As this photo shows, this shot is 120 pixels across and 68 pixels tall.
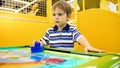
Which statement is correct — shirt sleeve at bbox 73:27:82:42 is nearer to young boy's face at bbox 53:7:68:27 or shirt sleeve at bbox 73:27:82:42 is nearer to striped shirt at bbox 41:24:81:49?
striped shirt at bbox 41:24:81:49

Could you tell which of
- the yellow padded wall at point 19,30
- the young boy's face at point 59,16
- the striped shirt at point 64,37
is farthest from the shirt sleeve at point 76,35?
the yellow padded wall at point 19,30

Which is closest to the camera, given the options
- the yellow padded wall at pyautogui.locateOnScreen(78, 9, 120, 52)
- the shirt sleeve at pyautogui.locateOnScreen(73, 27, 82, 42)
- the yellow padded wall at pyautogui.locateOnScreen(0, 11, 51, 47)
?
the shirt sleeve at pyautogui.locateOnScreen(73, 27, 82, 42)

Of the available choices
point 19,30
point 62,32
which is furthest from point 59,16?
point 19,30

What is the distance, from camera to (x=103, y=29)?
1.71 m

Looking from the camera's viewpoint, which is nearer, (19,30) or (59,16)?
(59,16)

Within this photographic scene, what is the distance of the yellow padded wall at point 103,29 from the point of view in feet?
5.33

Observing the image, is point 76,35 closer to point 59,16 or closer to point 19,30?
point 59,16

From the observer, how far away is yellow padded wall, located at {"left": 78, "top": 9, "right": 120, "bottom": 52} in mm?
1626

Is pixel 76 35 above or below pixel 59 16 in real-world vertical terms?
below

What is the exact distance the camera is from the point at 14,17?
80.2 inches

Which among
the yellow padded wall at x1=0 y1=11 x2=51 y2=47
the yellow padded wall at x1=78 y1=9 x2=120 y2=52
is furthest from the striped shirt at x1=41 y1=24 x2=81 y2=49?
the yellow padded wall at x1=0 y1=11 x2=51 y2=47

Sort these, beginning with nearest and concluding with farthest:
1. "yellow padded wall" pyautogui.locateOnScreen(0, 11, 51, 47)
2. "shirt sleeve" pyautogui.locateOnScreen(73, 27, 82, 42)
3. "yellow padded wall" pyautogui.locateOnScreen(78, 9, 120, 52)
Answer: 1. "shirt sleeve" pyautogui.locateOnScreen(73, 27, 82, 42)
2. "yellow padded wall" pyautogui.locateOnScreen(78, 9, 120, 52)
3. "yellow padded wall" pyautogui.locateOnScreen(0, 11, 51, 47)

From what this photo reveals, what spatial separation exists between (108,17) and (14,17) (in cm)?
106

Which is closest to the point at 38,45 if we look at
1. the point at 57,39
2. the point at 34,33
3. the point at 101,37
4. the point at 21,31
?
the point at 57,39
